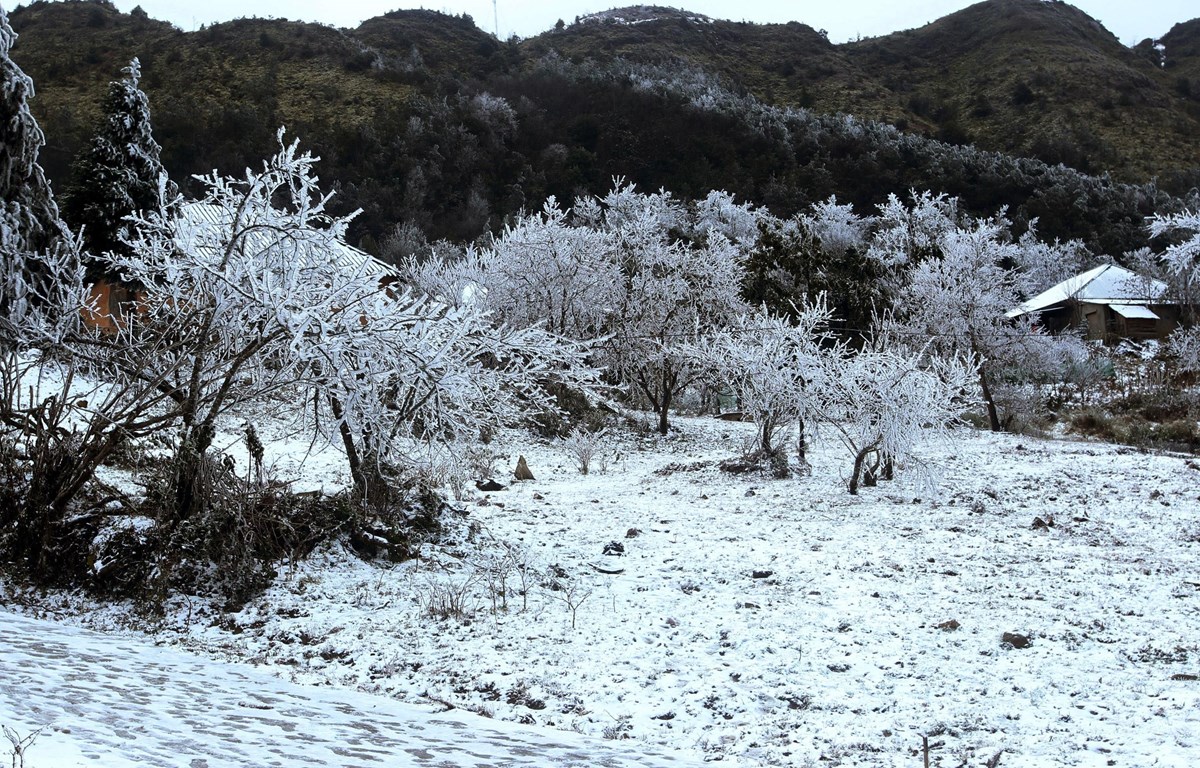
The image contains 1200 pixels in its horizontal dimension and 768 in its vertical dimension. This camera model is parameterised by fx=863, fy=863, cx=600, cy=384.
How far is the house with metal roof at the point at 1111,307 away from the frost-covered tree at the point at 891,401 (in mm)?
25714

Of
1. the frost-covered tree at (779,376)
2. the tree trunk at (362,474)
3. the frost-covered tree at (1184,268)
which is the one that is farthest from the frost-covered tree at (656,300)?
the tree trunk at (362,474)

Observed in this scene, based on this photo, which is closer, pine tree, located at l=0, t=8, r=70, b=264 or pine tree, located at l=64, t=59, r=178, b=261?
pine tree, located at l=0, t=8, r=70, b=264

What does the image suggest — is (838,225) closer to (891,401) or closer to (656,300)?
(656,300)

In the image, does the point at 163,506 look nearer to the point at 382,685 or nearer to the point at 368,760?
the point at 382,685

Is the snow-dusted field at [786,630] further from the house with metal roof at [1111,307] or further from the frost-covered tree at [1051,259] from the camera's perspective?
the frost-covered tree at [1051,259]

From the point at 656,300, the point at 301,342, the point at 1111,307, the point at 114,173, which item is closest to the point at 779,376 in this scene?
the point at 301,342

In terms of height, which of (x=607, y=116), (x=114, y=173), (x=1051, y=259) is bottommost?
(x=114, y=173)

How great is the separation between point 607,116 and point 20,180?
→ 160 ft

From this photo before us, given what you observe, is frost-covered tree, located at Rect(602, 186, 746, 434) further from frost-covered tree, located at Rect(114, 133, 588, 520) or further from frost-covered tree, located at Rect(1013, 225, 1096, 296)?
frost-covered tree, located at Rect(1013, 225, 1096, 296)

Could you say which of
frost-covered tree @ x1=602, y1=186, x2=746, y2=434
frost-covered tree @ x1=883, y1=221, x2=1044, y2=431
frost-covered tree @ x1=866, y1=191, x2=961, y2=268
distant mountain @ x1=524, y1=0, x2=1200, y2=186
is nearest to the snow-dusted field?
frost-covered tree @ x1=883, y1=221, x2=1044, y2=431

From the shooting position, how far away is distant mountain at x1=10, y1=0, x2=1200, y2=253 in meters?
48.3

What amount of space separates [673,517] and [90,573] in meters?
5.95

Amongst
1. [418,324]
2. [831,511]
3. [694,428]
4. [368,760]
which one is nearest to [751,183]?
[694,428]

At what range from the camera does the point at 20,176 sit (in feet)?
39.5
